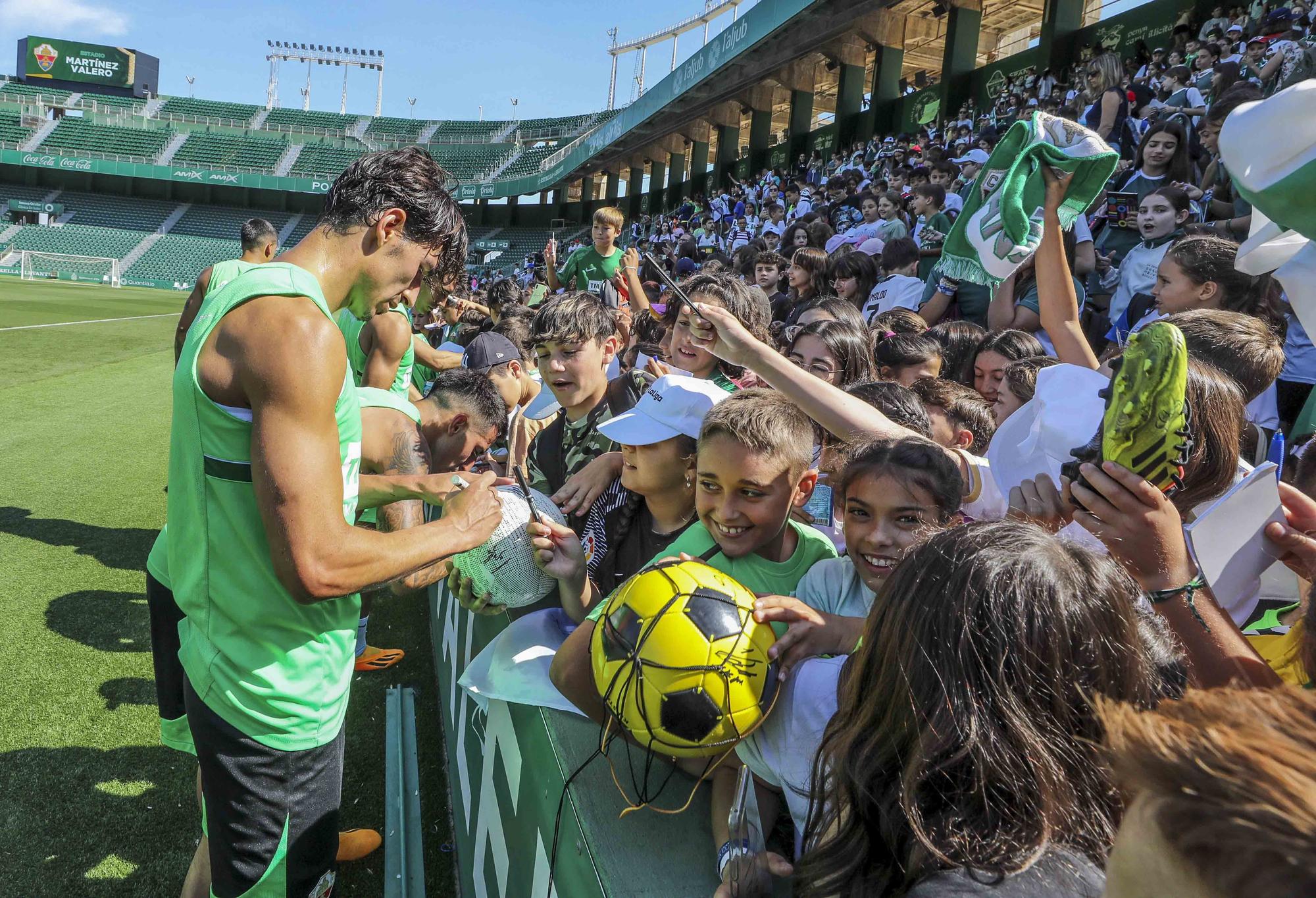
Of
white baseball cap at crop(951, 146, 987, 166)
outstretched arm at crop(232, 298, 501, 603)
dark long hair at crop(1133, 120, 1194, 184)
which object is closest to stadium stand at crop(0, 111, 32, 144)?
white baseball cap at crop(951, 146, 987, 166)

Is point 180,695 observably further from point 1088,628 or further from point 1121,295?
point 1121,295

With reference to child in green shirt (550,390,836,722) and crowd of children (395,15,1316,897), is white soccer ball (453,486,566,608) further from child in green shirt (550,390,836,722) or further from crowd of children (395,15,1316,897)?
child in green shirt (550,390,836,722)

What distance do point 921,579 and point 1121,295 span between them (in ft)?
13.8

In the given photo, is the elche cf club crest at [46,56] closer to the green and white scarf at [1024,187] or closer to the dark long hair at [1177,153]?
the dark long hair at [1177,153]

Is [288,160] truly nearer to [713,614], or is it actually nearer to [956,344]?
[956,344]

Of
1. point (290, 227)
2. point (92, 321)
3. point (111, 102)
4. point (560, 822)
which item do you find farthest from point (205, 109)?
point (560, 822)

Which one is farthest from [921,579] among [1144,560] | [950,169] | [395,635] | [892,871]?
[950,169]

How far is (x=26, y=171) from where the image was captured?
5125 centimetres

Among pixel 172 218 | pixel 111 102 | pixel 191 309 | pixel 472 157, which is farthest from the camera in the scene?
pixel 111 102

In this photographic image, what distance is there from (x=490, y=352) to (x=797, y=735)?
15.9 feet

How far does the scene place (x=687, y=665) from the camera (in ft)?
4.65

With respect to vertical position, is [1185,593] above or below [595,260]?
below

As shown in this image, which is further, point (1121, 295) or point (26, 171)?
point (26, 171)

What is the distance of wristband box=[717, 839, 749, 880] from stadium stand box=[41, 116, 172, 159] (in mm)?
62119
